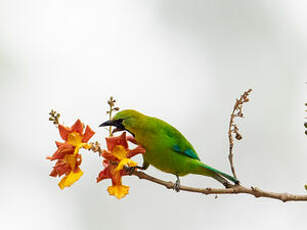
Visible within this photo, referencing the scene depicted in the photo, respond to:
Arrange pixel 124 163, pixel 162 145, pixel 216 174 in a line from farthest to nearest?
pixel 162 145
pixel 216 174
pixel 124 163

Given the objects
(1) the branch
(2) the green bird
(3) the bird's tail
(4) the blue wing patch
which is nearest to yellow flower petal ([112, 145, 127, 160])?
→ (1) the branch

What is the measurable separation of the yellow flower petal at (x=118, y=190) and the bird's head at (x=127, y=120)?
80 cm

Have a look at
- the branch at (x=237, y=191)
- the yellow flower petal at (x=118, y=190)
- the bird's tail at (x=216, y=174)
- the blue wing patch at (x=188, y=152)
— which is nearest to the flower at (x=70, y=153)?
the yellow flower petal at (x=118, y=190)

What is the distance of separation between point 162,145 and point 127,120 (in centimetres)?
41

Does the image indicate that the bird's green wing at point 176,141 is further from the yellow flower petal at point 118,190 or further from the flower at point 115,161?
the yellow flower petal at point 118,190

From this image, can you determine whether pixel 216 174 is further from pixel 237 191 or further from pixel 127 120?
pixel 127 120

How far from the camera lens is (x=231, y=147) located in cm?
284

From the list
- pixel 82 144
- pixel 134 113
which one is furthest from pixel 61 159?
pixel 134 113

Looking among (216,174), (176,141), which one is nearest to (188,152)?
(176,141)

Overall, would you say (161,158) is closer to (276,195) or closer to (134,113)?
(134,113)

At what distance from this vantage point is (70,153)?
2.79 m

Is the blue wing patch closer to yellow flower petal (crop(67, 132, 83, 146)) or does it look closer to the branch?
the branch

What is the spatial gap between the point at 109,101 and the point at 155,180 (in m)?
0.62

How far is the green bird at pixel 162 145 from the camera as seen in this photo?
3.57 m
